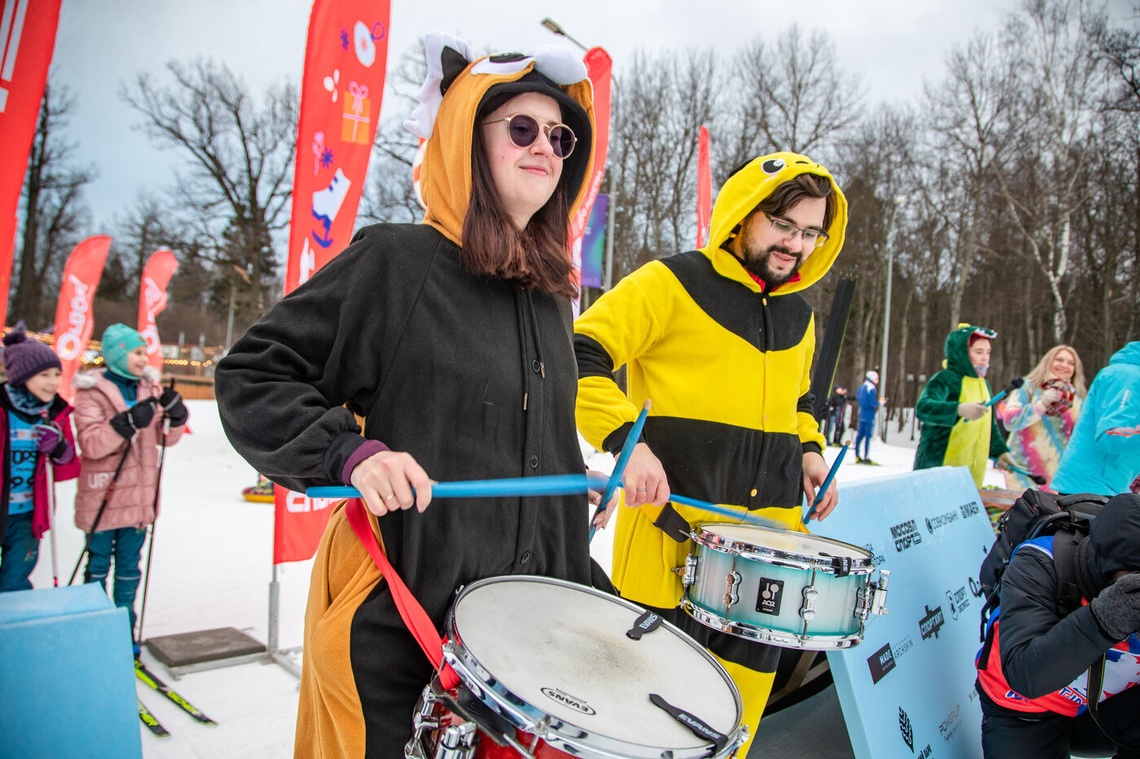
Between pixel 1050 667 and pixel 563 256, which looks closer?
pixel 563 256

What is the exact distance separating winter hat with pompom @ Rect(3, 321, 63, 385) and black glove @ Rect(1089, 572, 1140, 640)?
5.14 meters

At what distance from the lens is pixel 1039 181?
71.2ft

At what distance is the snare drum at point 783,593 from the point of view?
192cm

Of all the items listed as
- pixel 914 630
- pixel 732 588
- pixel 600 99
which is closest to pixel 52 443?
pixel 732 588

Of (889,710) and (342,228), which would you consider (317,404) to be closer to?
(889,710)

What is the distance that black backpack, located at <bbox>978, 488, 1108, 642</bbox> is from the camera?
8.06 feet

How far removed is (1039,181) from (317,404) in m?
26.2

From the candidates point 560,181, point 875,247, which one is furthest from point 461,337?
point 875,247

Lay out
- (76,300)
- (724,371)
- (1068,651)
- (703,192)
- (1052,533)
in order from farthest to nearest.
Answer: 1. (76,300)
2. (703,192)
3. (1052,533)
4. (724,371)
5. (1068,651)

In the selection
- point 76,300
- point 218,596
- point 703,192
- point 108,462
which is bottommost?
point 218,596

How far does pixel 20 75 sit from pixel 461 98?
1.98 m

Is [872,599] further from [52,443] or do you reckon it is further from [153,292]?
[153,292]

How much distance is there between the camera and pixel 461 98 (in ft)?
4.94

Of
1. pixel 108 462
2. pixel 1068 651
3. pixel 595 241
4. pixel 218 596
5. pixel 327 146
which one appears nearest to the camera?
pixel 1068 651
